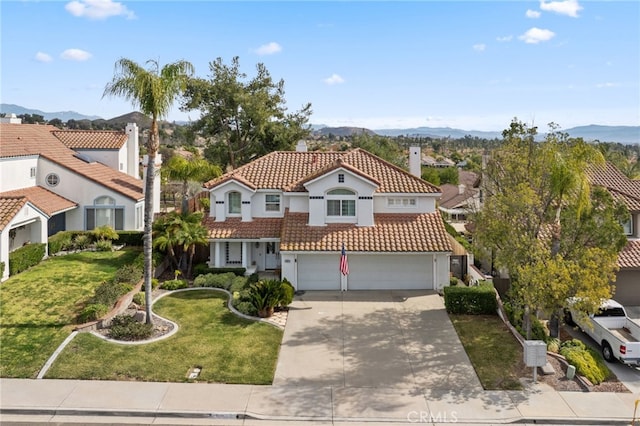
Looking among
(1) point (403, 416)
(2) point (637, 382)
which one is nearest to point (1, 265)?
(1) point (403, 416)

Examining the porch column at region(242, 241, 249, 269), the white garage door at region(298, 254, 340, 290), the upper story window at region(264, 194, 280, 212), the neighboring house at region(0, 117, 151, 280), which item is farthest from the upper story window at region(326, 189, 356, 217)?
the neighboring house at region(0, 117, 151, 280)

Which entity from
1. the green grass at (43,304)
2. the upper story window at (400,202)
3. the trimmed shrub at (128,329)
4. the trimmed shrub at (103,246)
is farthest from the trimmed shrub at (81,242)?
the upper story window at (400,202)

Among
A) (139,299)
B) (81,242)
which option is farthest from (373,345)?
(81,242)

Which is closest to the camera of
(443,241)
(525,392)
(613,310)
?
(525,392)

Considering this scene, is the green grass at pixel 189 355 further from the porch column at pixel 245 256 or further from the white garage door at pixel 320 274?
the porch column at pixel 245 256

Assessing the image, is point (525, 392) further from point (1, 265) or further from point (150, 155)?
point (1, 265)

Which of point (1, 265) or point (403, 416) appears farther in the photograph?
point (1, 265)

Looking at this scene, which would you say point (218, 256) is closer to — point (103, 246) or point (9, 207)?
point (103, 246)
